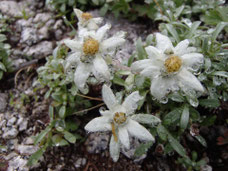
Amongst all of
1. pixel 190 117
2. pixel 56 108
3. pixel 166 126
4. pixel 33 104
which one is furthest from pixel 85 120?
pixel 190 117

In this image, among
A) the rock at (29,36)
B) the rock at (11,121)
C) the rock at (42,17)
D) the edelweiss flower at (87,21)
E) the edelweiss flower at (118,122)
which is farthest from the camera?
the rock at (42,17)

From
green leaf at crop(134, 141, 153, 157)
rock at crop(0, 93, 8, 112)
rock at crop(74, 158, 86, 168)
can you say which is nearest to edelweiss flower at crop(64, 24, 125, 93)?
green leaf at crop(134, 141, 153, 157)

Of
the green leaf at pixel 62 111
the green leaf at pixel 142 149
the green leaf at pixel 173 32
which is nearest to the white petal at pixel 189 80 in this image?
the green leaf at pixel 173 32

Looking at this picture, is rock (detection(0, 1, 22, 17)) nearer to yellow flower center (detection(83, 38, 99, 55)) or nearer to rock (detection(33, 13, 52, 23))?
rock (detection(33, 13, 52, 23))

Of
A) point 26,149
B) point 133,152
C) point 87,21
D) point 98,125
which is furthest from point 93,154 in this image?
point 87,21

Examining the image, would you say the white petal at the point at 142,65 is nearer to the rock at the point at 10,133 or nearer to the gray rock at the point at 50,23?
the rock at the point at 10,133
